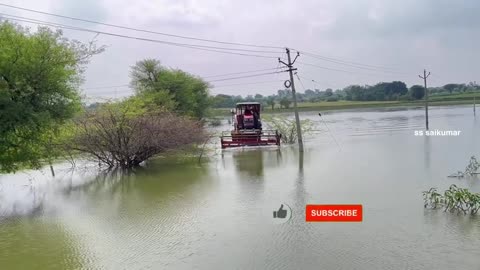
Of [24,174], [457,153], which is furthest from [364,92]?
[24,174]

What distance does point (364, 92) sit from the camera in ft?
261

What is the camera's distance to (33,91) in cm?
1188

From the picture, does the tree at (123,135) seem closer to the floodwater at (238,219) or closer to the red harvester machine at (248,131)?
the floodwater at (238,219)

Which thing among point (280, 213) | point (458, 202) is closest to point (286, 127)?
point (280, 213)

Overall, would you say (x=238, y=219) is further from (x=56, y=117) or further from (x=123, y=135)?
(x=123, y=135)

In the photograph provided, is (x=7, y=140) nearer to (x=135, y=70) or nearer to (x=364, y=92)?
(x=135, y=70)

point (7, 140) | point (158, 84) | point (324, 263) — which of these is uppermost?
point (158, 84)

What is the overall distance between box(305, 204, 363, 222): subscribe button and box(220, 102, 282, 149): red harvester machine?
46.3 ft

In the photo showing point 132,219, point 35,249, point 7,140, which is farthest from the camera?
point 7,140

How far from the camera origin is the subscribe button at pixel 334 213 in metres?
9.55

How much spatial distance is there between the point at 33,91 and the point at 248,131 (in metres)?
15.4

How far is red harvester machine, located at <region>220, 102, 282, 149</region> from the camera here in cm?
2517

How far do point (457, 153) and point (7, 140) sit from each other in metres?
17.2

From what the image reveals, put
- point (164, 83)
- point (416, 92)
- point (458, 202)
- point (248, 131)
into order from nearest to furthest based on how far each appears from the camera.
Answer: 1. point (458, 202)
2. point (248, 131)
3. point (164, 83)
4. point (416, 92)
